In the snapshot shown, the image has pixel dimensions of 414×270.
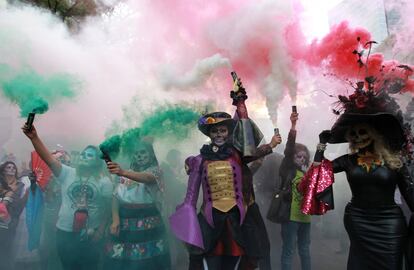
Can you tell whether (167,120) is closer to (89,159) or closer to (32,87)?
(89,159)

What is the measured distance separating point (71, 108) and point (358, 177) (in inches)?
158

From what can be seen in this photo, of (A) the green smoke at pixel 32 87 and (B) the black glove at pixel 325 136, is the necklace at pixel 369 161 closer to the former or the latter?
(B) the black glove at pixel 325 136

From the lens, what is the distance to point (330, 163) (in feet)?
11.8

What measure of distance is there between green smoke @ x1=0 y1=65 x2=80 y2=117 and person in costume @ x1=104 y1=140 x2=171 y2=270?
120 cm

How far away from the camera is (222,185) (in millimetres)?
3836

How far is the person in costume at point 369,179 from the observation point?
322cm

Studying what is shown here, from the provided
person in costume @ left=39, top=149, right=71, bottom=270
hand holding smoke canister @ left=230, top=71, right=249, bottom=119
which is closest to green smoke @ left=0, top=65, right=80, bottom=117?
person in costume @ left=39, top=149, right=71, bottom=270

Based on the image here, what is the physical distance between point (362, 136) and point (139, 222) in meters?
2.58

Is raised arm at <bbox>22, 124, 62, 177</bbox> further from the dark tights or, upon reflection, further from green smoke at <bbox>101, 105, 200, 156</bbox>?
the dark tights

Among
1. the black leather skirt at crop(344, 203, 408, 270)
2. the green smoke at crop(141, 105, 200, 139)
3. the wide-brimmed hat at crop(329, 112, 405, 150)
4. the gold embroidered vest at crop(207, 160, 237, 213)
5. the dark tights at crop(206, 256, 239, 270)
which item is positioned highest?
the green smoke at crop(141, 105, 200, 139)

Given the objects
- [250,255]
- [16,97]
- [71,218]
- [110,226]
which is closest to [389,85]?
[250,255]

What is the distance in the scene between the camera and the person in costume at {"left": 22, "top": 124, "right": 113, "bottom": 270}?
171 inches

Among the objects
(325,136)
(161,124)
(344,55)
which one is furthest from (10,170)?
(344,55)

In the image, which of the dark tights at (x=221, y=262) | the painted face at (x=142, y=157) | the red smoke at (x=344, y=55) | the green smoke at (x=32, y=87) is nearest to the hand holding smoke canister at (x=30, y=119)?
the green smoke at (x=32, y=87)
